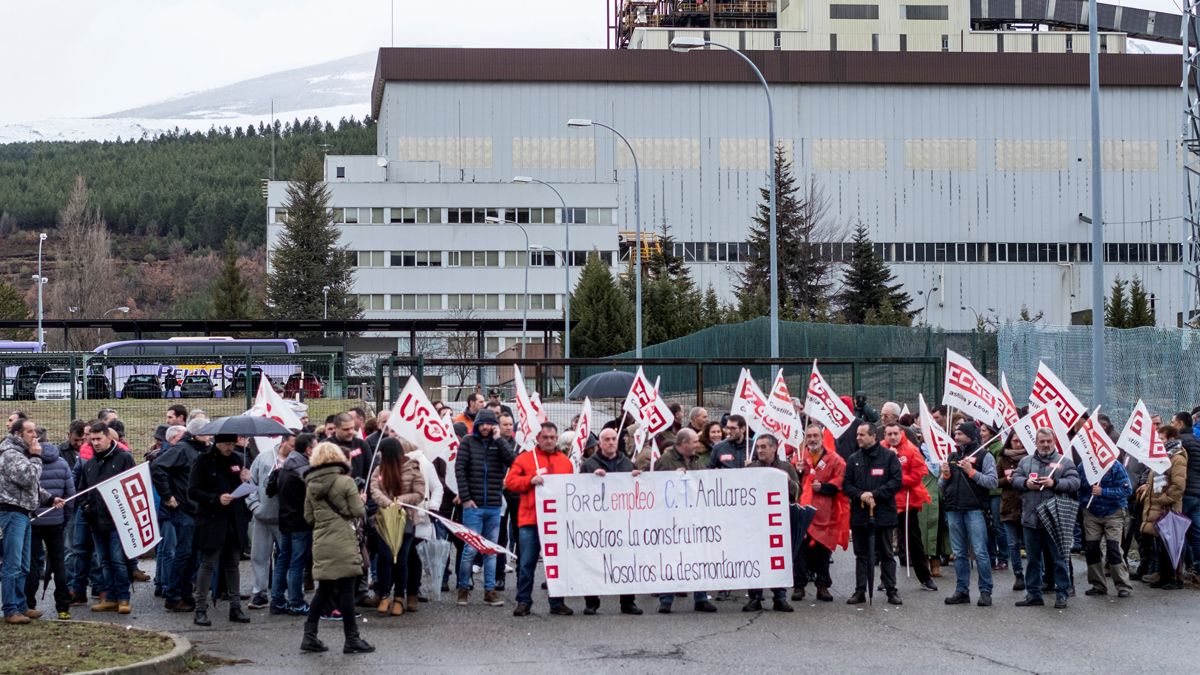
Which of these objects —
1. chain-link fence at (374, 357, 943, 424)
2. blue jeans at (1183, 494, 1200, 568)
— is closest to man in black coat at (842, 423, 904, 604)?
blue jeans at (1183, 494, 1200, 568)

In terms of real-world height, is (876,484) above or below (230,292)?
below

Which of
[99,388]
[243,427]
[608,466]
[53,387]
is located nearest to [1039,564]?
[608,466]

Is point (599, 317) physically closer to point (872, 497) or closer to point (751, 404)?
point (751, 404)

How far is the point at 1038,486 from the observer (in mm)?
14305

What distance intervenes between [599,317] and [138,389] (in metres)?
28.0

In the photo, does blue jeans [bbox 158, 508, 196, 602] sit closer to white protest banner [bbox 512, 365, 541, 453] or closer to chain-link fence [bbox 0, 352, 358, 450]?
white protest banner [bbox 512, 365, 541, 453]

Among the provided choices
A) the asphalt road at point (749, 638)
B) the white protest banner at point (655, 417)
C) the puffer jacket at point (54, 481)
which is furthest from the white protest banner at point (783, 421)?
the puffer jacket at point (54, 481)

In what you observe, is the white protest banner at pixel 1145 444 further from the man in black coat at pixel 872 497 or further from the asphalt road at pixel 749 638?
the man in black coat at pixel 872 497

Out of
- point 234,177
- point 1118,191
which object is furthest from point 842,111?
point 234,177

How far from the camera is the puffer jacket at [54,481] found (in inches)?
532

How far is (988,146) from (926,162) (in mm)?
4047

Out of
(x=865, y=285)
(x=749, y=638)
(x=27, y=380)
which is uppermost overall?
(x=865, y=285)

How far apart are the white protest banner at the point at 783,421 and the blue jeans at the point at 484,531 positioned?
4.28 metres

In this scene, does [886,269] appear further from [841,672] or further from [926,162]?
[841,672]
